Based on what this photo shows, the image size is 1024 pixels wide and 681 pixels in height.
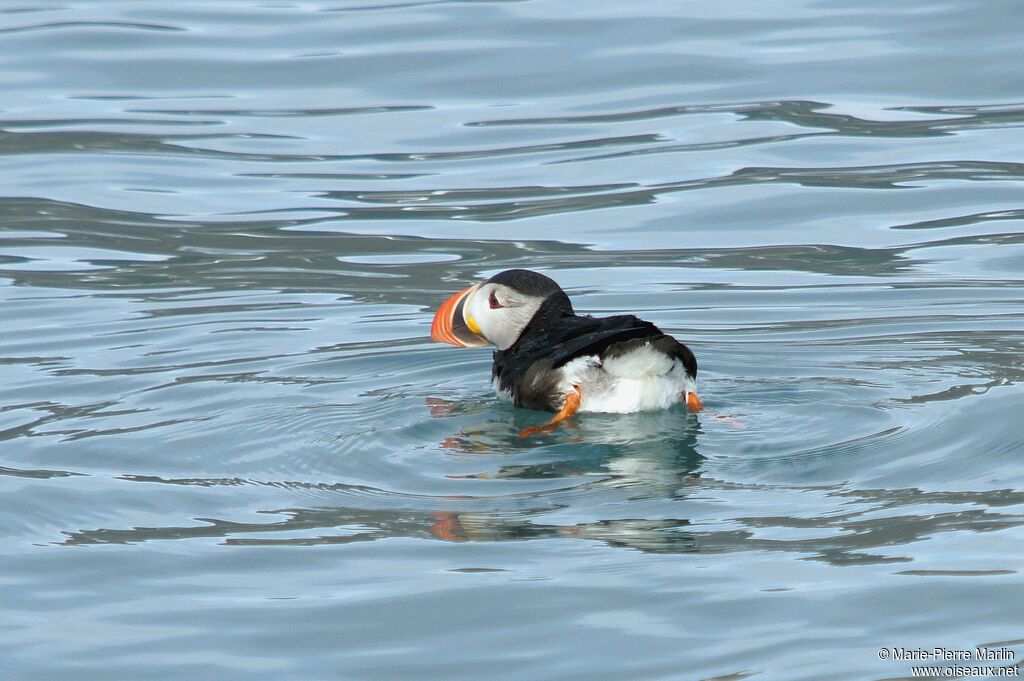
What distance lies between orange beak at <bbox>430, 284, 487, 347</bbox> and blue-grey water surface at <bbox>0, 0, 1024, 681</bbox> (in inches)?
8.8

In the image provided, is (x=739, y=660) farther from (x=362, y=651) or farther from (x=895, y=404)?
(x=895, y=404)

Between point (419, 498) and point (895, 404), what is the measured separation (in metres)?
2.04

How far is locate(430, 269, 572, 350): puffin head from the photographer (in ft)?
22.6

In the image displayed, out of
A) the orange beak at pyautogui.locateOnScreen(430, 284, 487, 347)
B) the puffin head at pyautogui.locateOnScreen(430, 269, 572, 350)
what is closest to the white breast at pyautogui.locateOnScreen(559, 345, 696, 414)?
the puffin head at pyautogui.locateOnScreen(430, 269, 572, 350)

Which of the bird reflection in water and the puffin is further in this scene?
the puffin

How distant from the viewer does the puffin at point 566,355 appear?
5.93 meters

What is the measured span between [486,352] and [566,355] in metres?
2.00

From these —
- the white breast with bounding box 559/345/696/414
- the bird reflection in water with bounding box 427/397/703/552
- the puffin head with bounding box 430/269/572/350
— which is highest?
the puffin head with bounding box 430/269/572/350

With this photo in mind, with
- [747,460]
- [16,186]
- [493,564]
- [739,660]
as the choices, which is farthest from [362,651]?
[16,186]

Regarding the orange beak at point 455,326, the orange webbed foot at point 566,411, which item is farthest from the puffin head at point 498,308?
the orange webbed foot at point 566,411

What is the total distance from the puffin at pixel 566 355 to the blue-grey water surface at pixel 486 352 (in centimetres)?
15

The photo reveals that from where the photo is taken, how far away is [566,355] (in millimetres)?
5988

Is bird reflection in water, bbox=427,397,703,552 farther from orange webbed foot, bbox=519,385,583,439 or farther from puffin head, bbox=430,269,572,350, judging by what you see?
puffin head, bbox=430,269,572,350

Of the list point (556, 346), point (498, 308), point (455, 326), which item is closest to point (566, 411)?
point (556, 346)
